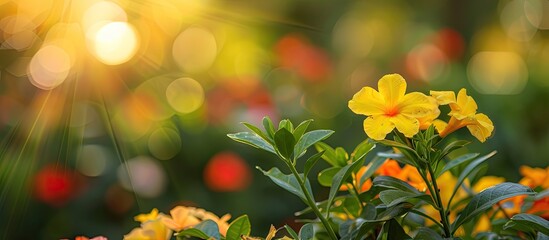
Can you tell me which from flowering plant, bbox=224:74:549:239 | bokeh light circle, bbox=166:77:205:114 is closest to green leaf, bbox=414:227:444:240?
flowering plant, bbox=224:74:549:239

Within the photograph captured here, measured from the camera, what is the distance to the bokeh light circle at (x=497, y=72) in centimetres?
248

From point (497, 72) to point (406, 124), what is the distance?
8.10ft

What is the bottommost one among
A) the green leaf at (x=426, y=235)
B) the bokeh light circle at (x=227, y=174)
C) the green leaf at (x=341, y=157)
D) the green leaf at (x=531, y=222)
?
the green leaf at (x=531, y=222)

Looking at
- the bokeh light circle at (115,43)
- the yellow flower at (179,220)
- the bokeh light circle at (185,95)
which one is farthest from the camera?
the bokeh light circle at (115,43)

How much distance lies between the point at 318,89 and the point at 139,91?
533 millimetres

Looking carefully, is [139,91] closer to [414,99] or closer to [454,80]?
[454,80]

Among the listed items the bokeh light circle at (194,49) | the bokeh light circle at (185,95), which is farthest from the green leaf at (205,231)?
the bokeh light circle at (194,49)

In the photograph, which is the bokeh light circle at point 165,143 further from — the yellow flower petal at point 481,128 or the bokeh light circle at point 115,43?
the yellow flower petal at point 481,128

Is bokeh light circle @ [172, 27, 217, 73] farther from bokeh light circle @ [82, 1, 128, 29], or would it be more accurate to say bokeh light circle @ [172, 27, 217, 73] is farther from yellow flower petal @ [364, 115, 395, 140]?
yellow flower petal @ [364, 115, 395, 140]

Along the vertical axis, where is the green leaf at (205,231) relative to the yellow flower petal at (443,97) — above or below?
above

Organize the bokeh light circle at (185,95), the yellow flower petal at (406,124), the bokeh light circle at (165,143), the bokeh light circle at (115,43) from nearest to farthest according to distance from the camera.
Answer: the yellow flower petal at (406,124) < the bokeh light circle at (165,143) < the bokeh light circle at (185,95) < the bokeh light circle at (115,43)

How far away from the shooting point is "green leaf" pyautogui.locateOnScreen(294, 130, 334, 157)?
588 millimetres

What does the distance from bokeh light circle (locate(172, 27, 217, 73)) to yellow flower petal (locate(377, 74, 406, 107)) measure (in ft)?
7.13

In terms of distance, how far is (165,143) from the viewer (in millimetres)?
2111
